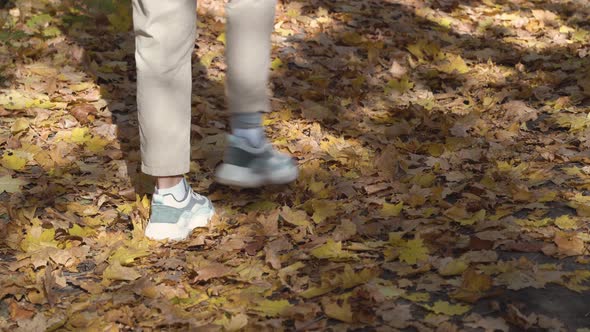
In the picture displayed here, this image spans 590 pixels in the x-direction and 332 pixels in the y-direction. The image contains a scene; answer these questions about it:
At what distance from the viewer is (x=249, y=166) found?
3266mm

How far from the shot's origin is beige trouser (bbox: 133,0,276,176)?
2766 millimetres

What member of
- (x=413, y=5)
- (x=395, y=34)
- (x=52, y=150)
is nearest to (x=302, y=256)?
(x=52, y=150)

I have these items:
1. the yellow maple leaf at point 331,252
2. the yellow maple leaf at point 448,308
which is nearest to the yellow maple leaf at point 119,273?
the yellow maple leaf at point 331,252

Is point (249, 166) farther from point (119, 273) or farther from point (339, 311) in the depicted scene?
point (339, 311)

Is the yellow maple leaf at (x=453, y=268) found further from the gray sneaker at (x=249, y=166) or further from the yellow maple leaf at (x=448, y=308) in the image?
the gray sneaker at (x=249, y=166)

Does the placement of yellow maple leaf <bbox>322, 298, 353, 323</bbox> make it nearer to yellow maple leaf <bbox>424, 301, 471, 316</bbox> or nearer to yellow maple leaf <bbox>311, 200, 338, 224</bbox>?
yellow maple leaf <bbox>424, 301, 471, 316</bbox>

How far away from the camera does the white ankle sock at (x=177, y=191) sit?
10.1 feet

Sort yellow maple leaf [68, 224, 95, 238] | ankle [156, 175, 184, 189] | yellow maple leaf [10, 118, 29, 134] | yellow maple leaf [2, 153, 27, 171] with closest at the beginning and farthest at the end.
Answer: ankle [156, 175, 184, 189]
yellow maple leaf [68, 224, 95, 238]
yellow maple leaf [2, 153, 27, 171]
yellow maple leaf [10, 118, 29, 134]

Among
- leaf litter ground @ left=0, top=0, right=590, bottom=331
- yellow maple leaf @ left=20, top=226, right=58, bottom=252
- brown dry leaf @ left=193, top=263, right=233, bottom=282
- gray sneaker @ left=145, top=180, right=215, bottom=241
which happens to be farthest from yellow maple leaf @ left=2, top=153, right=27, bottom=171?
brown dry leaf @ left=193, top=263, right=233, bottom=282

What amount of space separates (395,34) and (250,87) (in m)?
3.05

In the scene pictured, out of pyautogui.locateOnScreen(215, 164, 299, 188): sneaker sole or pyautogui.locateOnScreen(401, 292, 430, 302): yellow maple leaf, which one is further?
pyautogui.locateOnScreen(215, 164, 299, 188): sneaker sole

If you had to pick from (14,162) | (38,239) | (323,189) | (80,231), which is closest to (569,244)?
(323,189)

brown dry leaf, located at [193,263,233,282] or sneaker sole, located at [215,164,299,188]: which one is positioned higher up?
sneaker sole, located at [215,164,299,188]

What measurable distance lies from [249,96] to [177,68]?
1.35ft
